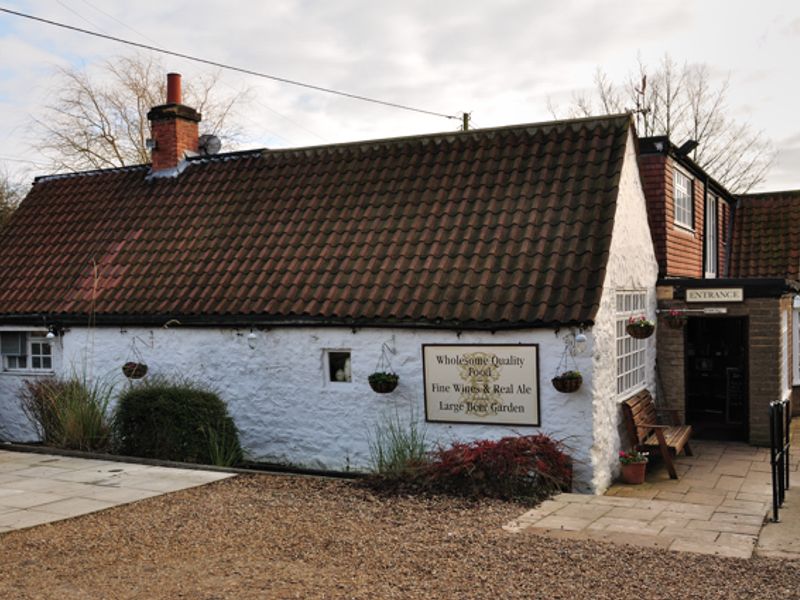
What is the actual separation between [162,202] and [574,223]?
8.40m

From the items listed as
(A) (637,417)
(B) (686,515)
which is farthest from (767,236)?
(B) (686,515)

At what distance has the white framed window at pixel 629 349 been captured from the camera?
40.7 feet

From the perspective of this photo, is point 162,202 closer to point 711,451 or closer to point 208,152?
point 208,152

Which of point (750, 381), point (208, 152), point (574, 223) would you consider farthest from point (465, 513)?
point (208, 152)

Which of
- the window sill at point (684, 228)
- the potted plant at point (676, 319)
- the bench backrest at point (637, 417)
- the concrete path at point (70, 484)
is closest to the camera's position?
the concrete path at point (70, 484)

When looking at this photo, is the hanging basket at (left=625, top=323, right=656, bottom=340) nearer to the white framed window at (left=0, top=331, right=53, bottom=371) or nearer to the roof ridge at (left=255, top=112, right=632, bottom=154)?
the roof ridge at (left=255, top=112, right=632, bottom=154)

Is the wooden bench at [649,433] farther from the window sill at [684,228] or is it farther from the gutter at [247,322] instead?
the window sill at [684,228]

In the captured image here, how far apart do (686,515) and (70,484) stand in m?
7.23

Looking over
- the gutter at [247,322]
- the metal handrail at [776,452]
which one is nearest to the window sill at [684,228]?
the gutter at [247,322]

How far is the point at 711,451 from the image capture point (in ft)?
44.7

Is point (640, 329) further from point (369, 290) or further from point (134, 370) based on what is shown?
point (134, 370)

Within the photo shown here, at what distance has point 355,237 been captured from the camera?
13516mm

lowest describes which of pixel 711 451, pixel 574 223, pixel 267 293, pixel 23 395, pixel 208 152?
pixel 711 451

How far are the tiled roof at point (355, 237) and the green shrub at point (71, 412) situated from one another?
4.50 feet
